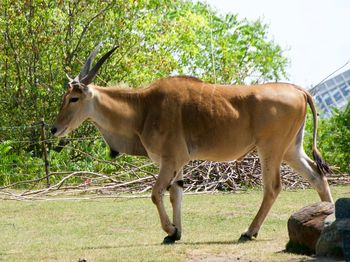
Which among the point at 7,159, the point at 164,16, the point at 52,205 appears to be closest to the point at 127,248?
the point at 52,205

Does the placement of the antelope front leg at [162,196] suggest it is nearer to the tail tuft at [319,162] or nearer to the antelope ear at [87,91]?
the antelope ear at [87,91]

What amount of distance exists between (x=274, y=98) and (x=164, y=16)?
14783 millimetres

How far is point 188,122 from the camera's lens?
966 centimetres

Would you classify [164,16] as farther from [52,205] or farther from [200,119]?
[200,119]

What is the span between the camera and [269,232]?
32.5 ft

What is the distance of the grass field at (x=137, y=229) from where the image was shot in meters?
8.42

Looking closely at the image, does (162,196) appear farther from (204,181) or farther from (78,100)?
(204,181)

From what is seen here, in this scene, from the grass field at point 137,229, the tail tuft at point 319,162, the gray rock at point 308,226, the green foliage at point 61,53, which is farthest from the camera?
the green foliage at point 61,53

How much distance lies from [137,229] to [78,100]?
176 cm

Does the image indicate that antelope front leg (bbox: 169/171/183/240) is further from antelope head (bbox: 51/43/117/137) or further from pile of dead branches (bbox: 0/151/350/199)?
pile of dead branches (bbox: 0/151/350/199)

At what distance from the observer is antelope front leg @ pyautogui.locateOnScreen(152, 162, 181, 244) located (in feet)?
30.4

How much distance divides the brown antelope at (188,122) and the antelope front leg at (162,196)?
0.03 feet

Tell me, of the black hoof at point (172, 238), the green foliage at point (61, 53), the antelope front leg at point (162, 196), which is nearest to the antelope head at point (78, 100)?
the antelope front leg at point (162, 196)

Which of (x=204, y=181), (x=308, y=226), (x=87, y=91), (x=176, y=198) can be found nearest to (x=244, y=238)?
(x=176, y=198)
